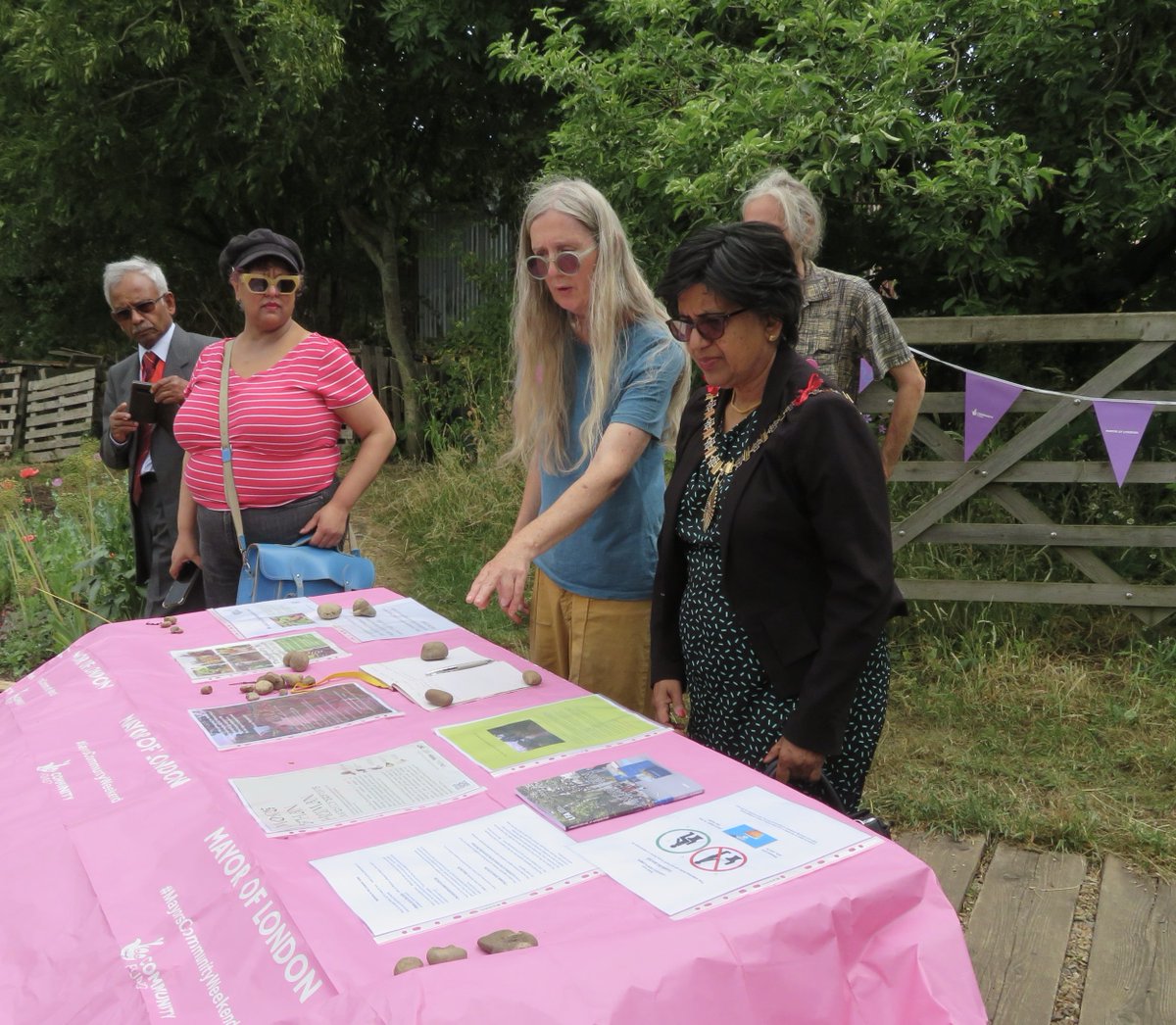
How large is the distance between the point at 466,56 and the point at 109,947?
27.4ft

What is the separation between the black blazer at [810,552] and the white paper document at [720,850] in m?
0.30

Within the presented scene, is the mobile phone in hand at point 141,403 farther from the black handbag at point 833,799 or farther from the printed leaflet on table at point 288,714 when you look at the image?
the black handbag at point 833,799

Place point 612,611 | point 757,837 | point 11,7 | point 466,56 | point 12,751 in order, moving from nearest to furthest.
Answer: point 757,837 → point 12,751 → point 612,611 → point 466,56 → point 11,7

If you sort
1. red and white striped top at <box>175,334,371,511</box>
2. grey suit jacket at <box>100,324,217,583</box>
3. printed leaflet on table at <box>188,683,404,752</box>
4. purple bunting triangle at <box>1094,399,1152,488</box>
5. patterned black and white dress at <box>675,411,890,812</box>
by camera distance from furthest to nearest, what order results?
purple bunting triangle at <box>1094,399,1152,488</box> < grey suit jacket at <box>100,324,217,583</box> < red and white striped top at <box>175,334,371,511</box> < patterned black and white dress at <box>675,411,890,812</box> < printed leaflet on table at <box>188,683,404,752</box>

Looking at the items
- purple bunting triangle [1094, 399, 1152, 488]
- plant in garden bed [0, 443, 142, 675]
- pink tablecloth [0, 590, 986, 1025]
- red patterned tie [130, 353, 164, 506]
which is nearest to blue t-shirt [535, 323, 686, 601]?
pink tablecloth [0, 590, 986, 1025]

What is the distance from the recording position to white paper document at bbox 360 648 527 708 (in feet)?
6.24

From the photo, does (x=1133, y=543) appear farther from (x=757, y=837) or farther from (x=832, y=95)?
(x=757, y=837)

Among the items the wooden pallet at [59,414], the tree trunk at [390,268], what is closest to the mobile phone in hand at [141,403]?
the tree trunk at [390,268]

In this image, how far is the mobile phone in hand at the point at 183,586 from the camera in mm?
3254

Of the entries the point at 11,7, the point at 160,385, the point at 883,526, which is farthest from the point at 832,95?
the point at 11,7

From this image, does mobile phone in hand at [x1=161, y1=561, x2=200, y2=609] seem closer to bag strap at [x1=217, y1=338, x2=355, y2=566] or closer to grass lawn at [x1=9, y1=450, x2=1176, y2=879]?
bag strap at [x1=217, y1=338, x2=355, y2=566]

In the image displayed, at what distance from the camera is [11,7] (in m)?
9.18

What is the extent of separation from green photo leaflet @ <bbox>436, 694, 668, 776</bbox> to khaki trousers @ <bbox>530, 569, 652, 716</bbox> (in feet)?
1.47

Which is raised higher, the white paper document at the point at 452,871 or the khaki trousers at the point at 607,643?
the white paper document at the point at 452,871
